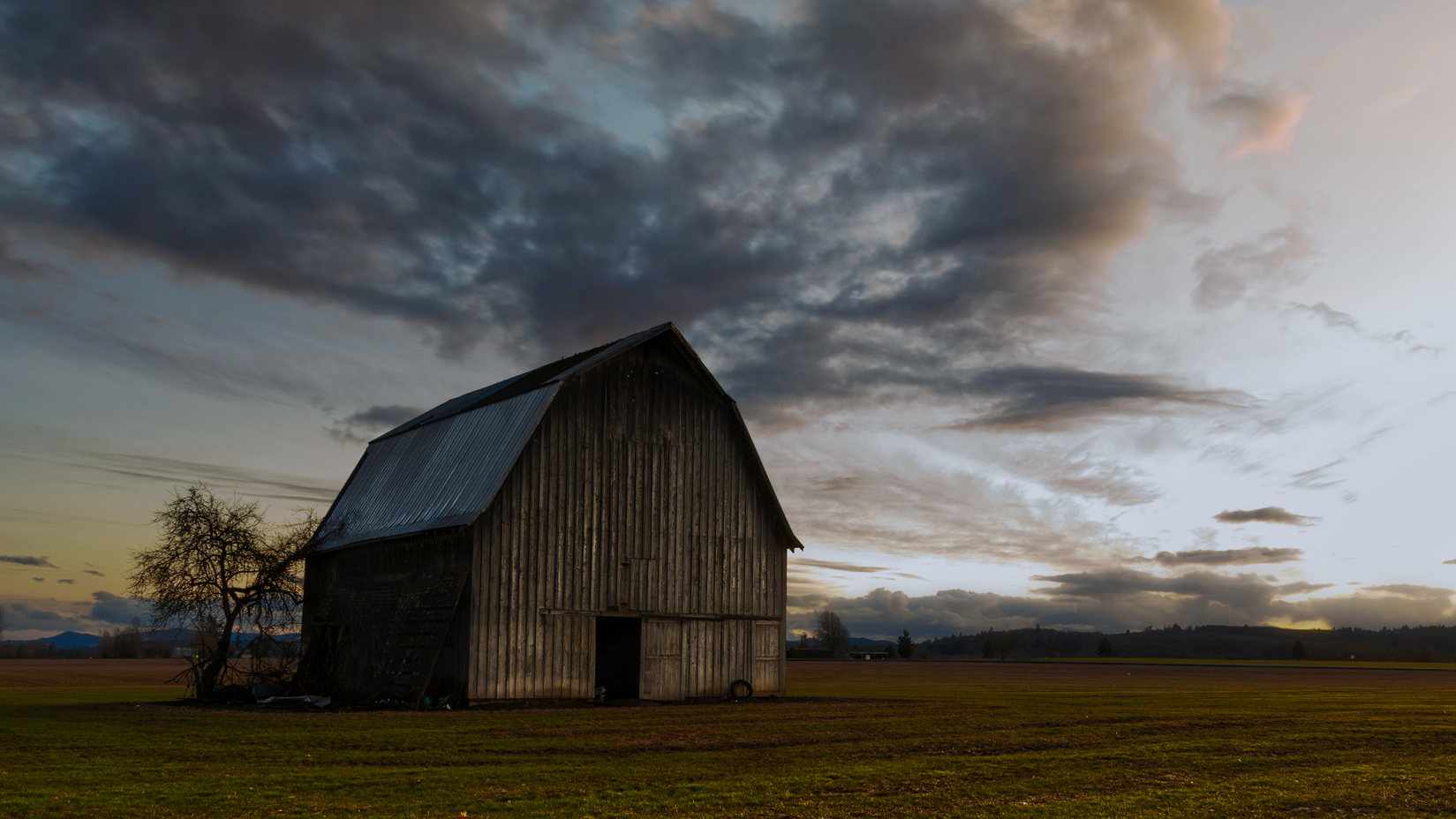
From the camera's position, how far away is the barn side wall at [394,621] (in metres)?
26.2

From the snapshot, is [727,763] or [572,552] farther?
[572,552]

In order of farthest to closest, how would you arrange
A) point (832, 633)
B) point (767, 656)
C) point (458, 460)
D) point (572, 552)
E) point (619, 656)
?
1. point (832, 633)
2. point (767, 656)
3. point (619, 656)
4. point (458, 460)
5. point (572, 552)

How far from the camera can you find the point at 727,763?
1528cm

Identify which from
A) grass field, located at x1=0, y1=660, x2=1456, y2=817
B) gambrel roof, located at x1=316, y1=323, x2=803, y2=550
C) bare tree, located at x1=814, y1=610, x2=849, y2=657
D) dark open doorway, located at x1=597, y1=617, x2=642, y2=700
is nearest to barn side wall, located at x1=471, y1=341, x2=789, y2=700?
gambrel roof, located at x1=316, y1=323, x2=803, y2=550

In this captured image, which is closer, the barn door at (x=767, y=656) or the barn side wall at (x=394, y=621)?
the barn side wall at (x=394, y=621)

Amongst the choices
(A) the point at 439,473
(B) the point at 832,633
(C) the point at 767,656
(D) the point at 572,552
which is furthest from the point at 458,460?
(B) the point at 832,633

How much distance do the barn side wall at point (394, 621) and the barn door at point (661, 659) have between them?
580cm

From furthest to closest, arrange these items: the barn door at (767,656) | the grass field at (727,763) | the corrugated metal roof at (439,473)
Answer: the barn door at (767,656), the corrugated metal roof at (439,473), the grass field at (727,763)

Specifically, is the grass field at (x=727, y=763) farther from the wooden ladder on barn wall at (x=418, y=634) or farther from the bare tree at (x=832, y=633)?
the bare tree at (x=832, y=633)

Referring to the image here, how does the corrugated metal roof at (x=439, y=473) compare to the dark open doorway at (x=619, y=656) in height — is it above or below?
above

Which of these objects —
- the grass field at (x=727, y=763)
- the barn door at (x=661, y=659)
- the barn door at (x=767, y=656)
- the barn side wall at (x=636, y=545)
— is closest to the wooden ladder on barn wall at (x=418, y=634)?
the barn side wall at (x=636, y=545)

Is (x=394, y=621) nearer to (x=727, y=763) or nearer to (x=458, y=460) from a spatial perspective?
(x=458, y=460)

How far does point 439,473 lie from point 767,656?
468 inches

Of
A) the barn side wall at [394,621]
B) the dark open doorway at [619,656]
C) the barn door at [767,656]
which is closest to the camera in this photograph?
the barn side wall at [394,621]
